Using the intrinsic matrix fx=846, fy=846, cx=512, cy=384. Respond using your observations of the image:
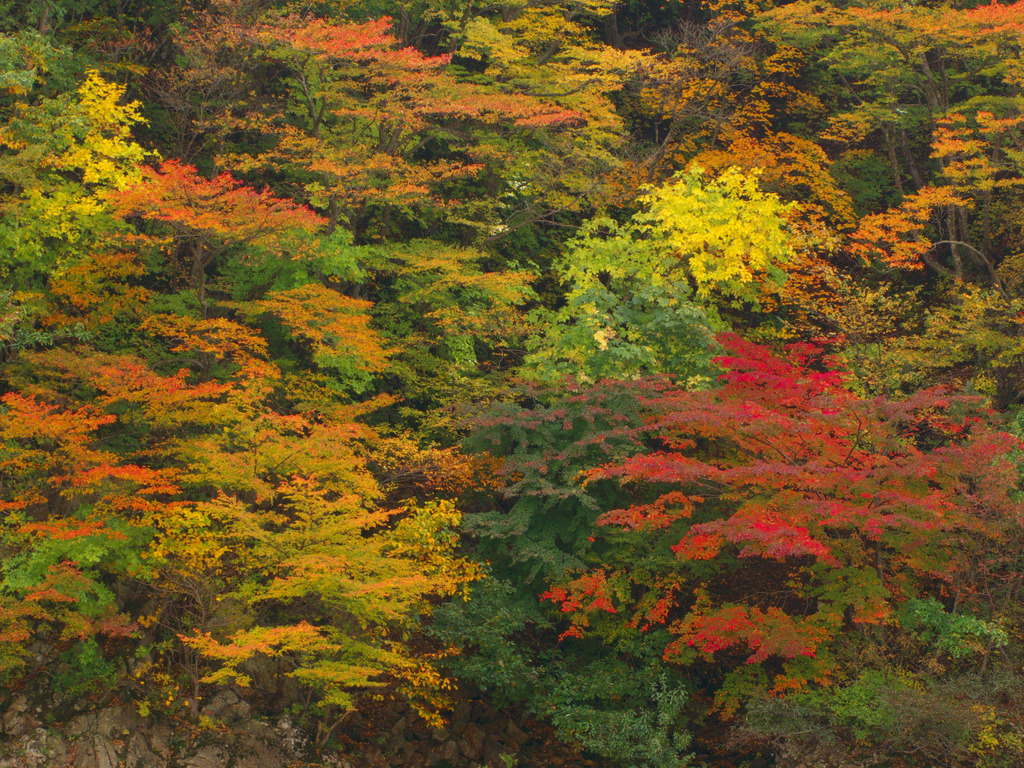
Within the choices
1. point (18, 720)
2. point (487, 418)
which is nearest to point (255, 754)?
point (18, 720)

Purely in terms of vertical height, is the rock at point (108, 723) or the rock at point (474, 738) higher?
the rock at point (108, 723)

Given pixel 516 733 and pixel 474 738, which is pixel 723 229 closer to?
pixel 516 733

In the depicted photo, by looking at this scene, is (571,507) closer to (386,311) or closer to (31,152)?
(386,311)

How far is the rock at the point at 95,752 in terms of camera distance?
1057 centimetres

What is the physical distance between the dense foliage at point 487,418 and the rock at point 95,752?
66 cm

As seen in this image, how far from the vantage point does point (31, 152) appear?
12.7m

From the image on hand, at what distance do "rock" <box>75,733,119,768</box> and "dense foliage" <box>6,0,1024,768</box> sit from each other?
25.9 inches

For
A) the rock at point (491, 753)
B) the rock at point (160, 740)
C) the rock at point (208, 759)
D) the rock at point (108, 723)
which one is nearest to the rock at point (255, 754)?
the rock at point (208, 759)

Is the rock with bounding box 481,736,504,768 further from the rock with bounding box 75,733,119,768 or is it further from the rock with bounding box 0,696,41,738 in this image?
the rock with bounding box 0,696,41,738

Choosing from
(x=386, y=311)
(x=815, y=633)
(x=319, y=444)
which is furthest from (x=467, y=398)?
(x=815, y=633)

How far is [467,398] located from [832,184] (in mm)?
11547

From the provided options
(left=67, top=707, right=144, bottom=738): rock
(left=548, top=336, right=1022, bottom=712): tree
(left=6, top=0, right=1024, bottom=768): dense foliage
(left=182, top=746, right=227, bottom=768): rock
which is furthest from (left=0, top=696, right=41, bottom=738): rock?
(left=548, top=336, right=1022, bottom=712): tree

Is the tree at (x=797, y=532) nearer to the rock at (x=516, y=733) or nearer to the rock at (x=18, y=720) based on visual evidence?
the rock at (x=516, y=733)

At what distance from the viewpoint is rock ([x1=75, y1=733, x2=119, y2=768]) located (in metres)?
10.6
